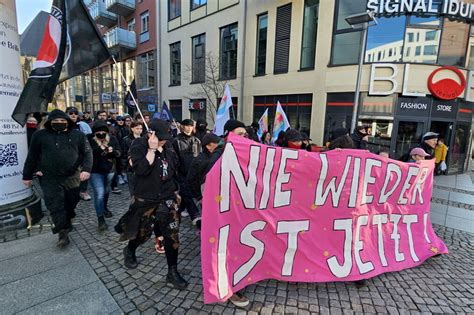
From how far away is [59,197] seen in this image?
359 cm

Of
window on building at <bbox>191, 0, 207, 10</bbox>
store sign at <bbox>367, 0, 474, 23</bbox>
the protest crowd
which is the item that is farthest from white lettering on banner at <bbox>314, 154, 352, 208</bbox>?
window on building at <bbox>191, 0, 207, 10</bbox>

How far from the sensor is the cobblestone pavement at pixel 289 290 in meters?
2.64

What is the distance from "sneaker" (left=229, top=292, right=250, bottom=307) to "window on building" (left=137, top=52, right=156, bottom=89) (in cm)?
2115

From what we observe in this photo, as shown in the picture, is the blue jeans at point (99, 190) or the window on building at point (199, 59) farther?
the window on building at point (199, 59)

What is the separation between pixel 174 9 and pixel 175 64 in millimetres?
3847

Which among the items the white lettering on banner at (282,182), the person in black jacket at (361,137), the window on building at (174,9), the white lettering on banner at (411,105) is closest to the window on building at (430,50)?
the white lettering on banner at (411,105)

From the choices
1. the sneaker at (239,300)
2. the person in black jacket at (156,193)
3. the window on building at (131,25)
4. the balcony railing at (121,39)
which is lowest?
the sneaker at (239,300)

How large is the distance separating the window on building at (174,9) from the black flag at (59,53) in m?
17.0

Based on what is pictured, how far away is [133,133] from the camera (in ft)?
18.3

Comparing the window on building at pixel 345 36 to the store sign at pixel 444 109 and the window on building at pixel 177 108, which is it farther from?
the window on building at pixel 177 108

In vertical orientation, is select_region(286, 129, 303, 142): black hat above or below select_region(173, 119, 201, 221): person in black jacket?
above

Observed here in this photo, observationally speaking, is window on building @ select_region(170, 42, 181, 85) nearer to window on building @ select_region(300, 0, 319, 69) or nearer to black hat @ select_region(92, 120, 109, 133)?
window on building @ select_region(300, 0, 319, 69)

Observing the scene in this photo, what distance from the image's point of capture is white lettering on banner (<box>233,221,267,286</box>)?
2633 mm

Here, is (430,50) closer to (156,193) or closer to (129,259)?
(156,193)
